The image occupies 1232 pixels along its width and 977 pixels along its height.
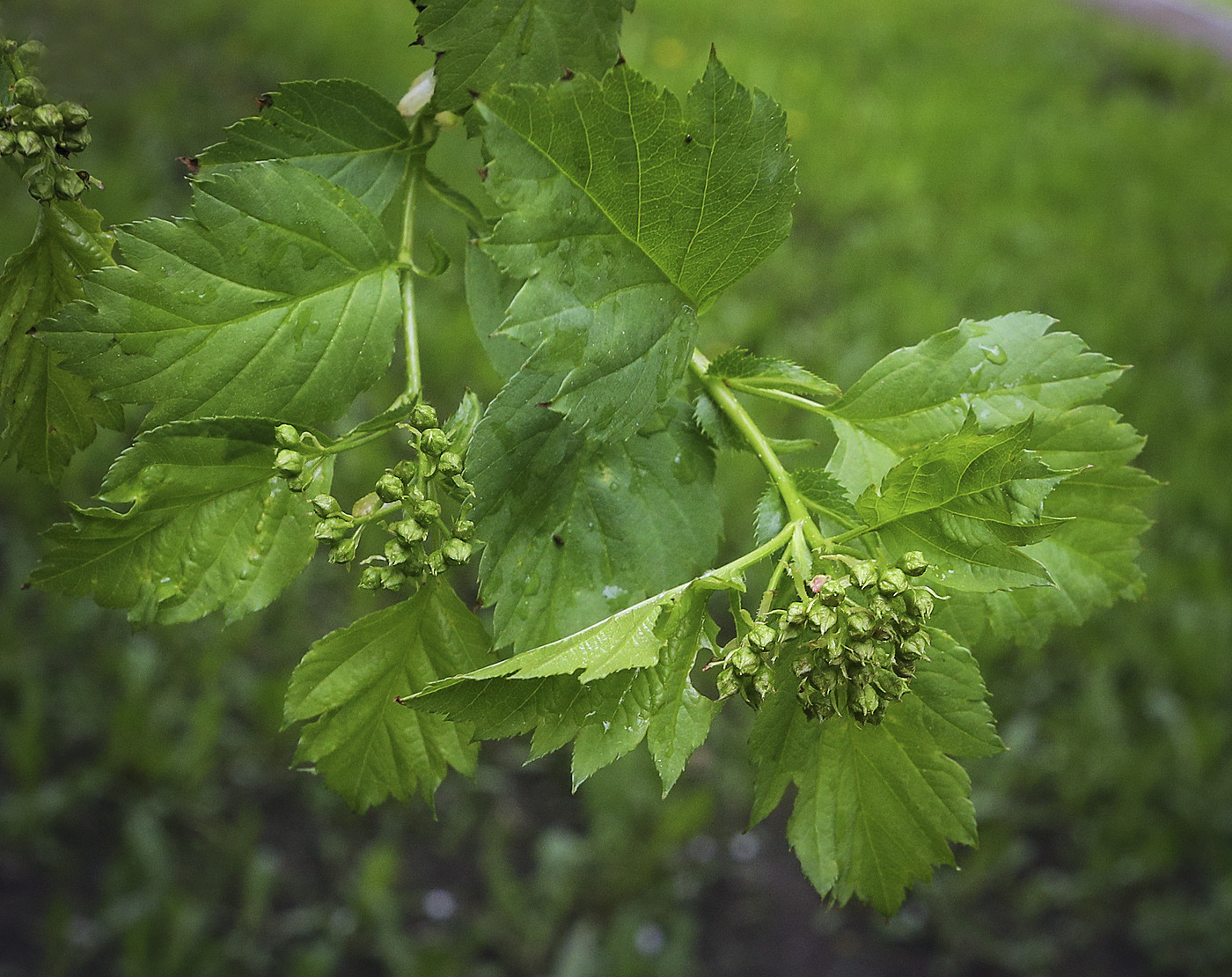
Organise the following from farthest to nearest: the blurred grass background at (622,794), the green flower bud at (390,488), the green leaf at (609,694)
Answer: the blurred grass background at (622,794), the green flower bud at (390,488), the green leaf at (609,694)

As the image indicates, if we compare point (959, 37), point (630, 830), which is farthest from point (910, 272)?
point (959, 37)

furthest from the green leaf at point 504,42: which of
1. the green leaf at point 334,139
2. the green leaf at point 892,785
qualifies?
the green leaf at point 892,785

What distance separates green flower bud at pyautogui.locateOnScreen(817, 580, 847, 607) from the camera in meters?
0.73

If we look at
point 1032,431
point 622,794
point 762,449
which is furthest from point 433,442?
point 622,794

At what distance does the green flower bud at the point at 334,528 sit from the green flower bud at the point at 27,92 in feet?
1.36

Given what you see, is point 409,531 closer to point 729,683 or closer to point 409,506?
point 409,506

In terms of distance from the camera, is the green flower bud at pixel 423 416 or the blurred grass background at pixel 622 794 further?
the blurred grass background at pixel 622 794

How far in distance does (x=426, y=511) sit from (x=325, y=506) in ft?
0.29

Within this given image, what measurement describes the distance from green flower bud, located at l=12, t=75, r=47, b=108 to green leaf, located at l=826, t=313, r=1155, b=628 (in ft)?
2.43

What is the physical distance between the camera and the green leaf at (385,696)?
0.92 metres

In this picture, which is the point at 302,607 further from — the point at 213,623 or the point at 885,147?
the point at 885,147

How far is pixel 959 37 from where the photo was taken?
7.91 meters

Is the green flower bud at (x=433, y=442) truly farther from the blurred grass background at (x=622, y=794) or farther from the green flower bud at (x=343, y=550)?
the blurred grass background at (x=622, y=794)

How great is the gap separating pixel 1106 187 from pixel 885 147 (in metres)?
1.39
